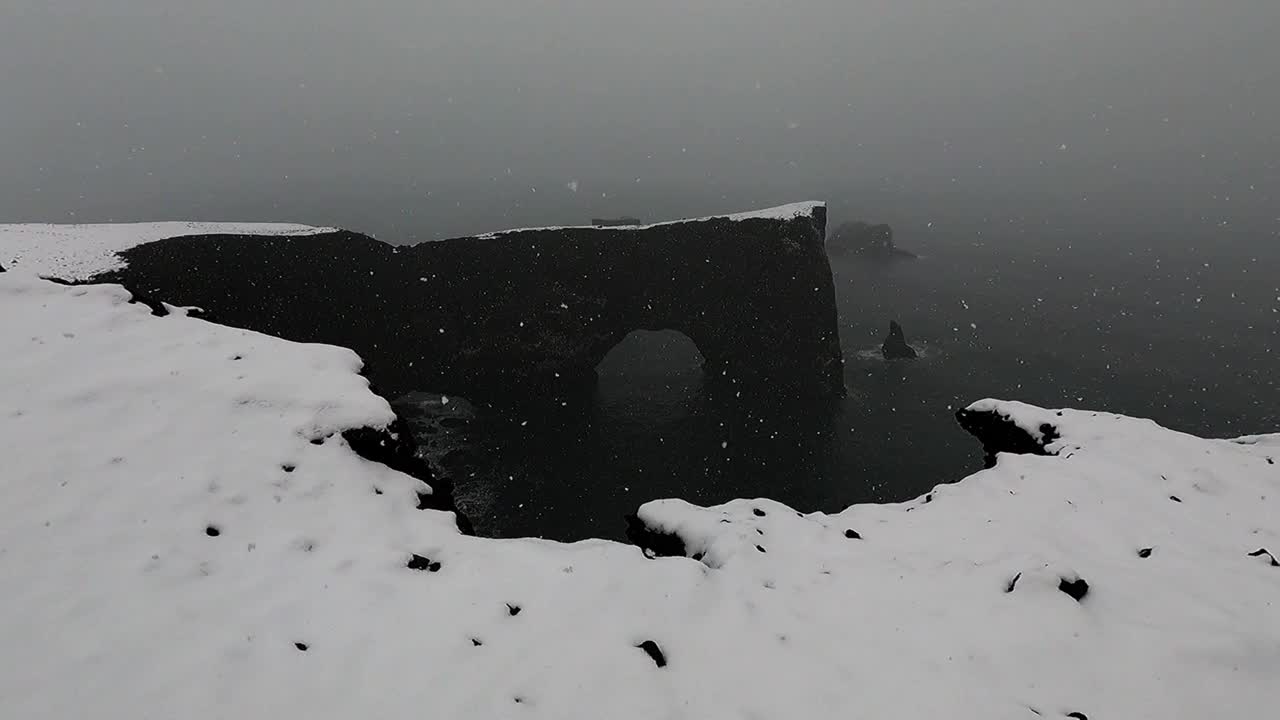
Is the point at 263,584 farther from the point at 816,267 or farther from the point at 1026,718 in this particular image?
the point at 816,267

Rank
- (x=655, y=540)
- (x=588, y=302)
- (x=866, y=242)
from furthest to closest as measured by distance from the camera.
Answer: (x=866, y=242) < (x=588, y=302) < (x=655, y=540)

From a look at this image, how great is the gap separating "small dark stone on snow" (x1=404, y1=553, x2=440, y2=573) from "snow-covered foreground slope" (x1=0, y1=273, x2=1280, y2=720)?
5 centimetres

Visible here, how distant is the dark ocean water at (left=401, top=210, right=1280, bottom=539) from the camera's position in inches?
1328

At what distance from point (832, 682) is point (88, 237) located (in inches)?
1655

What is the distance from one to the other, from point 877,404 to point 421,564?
138 feet

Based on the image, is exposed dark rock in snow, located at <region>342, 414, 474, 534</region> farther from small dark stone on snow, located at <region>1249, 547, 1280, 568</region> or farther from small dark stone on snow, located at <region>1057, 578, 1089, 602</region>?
small dark stone on snow, located at <region>1249, 547, 1280, 568</region>

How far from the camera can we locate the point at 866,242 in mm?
105312

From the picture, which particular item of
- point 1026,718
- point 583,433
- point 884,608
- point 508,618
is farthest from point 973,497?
point 583,433

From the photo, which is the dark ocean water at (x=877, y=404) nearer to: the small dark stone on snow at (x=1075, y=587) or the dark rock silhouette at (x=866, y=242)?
the small dark stone on snow at (x=1075, y=587)

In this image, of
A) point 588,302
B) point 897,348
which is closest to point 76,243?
point 588,302

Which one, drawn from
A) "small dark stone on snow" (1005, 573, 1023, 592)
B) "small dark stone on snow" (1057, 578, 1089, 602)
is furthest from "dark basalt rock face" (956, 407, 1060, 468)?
"small dark stone on snow" (1005, 573, 1023, 592)

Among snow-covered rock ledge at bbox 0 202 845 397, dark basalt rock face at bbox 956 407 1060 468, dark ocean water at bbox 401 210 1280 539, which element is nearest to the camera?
dark basalt rock face at bbox 956 407 1060 468

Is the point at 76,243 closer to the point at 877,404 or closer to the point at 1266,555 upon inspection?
the point at 1266,555

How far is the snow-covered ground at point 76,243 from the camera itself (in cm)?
2707
